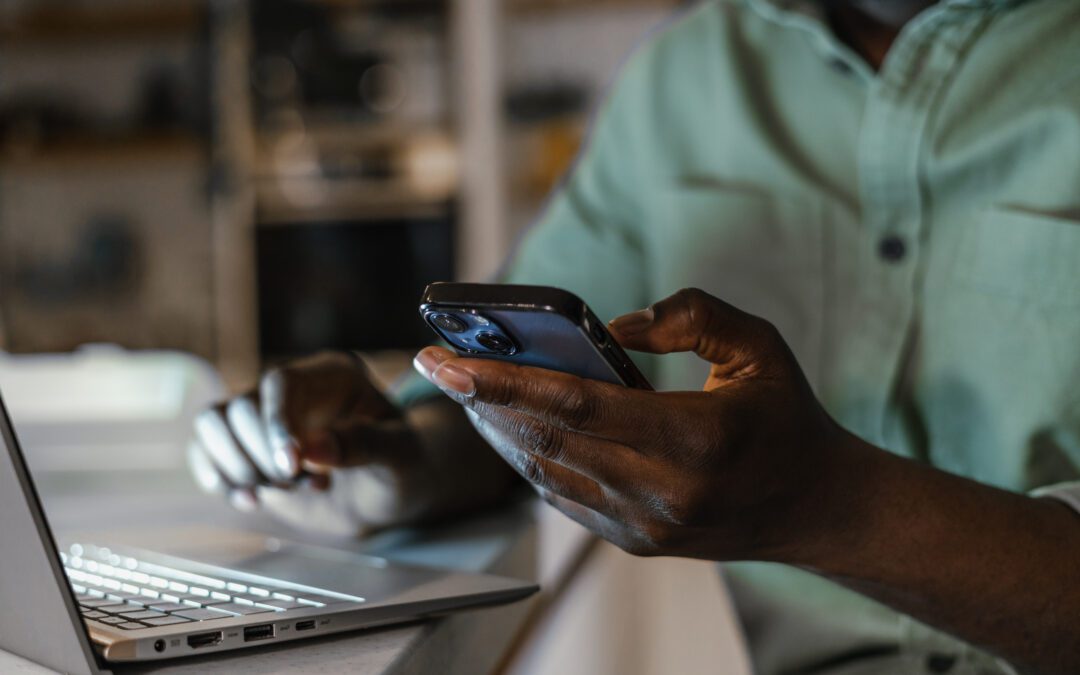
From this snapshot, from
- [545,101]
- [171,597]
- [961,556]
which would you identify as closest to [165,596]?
[171,597]

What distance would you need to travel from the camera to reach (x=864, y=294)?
0.73 meters

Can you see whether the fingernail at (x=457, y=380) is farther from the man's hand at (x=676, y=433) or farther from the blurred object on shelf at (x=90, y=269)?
the blurred object on shelf at (x=90, y=269)

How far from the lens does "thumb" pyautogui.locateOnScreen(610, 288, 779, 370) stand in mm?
364

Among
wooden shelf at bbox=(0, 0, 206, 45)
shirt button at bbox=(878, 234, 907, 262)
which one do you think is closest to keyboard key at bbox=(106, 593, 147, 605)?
shirt button at bbox=(878, 234, 907, 262)

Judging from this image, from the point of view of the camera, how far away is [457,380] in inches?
13.4

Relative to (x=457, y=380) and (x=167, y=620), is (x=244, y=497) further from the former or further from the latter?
(x=457, y=380)

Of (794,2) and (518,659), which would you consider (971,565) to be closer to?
(518,659)

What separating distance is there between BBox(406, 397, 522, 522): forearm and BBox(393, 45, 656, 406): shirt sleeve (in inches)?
7.8

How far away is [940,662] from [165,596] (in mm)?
503

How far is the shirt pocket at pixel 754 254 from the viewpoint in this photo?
76cm

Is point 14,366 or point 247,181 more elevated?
point 247,181

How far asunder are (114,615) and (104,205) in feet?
8.86

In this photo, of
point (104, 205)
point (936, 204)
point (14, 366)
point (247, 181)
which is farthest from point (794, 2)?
point (104, 205)

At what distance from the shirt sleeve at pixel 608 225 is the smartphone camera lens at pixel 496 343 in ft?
1.63
